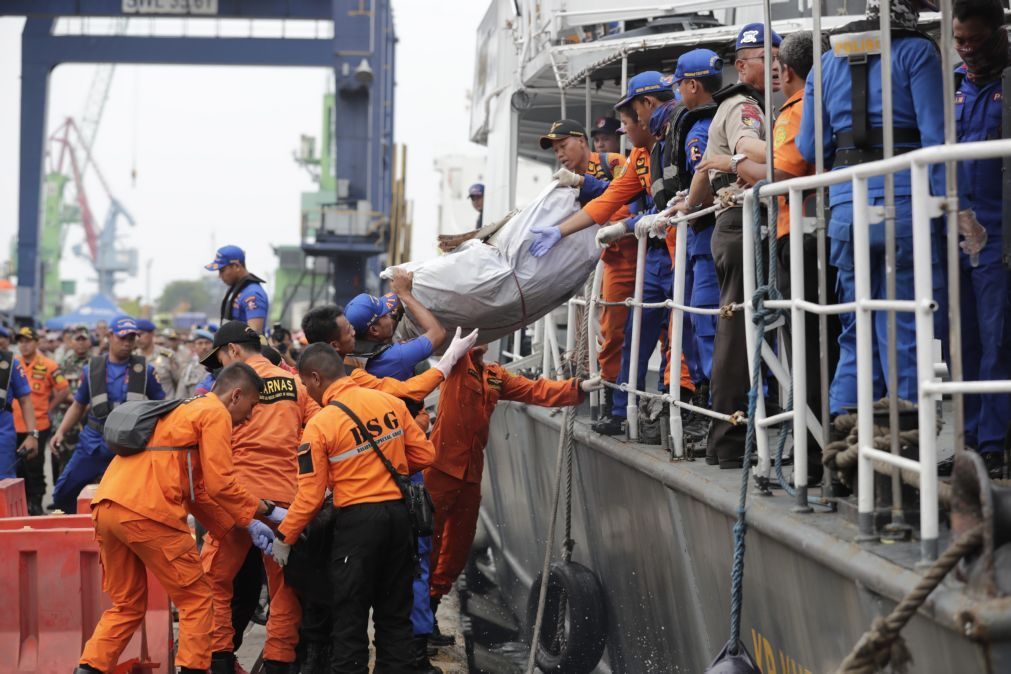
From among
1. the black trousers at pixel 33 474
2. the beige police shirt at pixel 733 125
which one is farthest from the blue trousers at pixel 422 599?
the black trousers at pixel 33 474

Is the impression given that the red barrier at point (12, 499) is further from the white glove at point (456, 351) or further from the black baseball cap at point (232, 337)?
the white glove at point (456, 351)

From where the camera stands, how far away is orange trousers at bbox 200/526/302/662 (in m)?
5.72

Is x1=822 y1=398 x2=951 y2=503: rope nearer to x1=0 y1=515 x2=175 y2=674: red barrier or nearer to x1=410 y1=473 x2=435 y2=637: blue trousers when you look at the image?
x1=410 y1=473 x2=435 y2=637: blue trousers

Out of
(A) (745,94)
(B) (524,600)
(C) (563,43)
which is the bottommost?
(B) (524,600)

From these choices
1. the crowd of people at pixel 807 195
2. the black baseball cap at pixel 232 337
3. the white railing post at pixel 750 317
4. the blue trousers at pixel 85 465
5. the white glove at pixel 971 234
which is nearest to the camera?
the white glove at pixel 971 234

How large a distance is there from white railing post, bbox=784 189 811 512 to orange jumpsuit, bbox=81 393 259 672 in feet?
8.46

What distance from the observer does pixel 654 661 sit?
5.45m

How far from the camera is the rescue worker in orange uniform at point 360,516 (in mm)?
5094

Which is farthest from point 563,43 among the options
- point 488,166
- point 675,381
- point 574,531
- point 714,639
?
point 714,639

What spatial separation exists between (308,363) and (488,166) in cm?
538

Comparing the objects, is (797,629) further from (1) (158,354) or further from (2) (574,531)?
(1) (158,354)


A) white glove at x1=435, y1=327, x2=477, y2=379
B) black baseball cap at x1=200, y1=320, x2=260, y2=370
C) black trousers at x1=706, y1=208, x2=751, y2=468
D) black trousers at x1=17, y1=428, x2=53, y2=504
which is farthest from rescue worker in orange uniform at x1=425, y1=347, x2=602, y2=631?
black trousers at x1=17, y1=428, x2=53, y2=504

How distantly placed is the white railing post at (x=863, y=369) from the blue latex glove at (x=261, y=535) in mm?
3107

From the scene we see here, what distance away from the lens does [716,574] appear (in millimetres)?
4391
